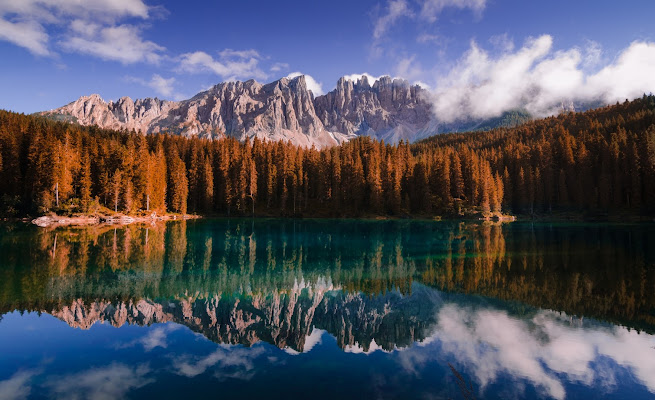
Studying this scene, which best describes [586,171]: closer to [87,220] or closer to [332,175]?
[332,175]

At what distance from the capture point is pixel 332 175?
95438 millimetres

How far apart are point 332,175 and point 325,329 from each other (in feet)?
274

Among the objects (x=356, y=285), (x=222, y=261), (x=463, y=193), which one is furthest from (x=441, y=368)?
(x=463, y=193)

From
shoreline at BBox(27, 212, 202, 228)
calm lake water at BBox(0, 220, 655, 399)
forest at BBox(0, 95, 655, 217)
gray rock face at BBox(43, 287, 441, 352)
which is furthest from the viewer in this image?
forest at BBox(0, 95, 655, 217)

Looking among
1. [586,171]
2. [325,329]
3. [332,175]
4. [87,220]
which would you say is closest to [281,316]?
[325,329]

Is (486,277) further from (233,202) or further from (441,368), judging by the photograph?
(233,202)

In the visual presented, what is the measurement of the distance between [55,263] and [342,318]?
19442mm

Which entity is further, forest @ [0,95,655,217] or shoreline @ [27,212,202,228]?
forest @ [0,95,655,217]

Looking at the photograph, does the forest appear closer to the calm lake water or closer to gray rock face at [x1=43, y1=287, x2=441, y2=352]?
the calm lake water

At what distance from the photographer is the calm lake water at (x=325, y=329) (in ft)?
28.2

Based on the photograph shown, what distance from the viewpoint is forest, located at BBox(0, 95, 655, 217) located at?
67.2 metres

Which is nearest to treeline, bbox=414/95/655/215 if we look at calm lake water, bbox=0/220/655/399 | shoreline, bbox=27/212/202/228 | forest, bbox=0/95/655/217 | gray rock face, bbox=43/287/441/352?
forest, bbox=0/95/655/217

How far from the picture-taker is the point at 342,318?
13664 millimetres

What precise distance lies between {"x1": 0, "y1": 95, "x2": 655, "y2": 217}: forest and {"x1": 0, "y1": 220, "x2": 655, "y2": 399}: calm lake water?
5118cm
